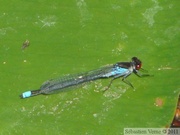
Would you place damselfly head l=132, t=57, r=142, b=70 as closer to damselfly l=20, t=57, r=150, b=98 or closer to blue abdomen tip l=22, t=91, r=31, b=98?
damselfly l=20, t=57, r=150, b=98

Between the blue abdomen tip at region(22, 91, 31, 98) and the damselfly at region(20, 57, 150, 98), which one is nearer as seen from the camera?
the blue abdomen tip at region(22, 91, 31, 98)

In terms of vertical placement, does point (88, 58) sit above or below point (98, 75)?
above

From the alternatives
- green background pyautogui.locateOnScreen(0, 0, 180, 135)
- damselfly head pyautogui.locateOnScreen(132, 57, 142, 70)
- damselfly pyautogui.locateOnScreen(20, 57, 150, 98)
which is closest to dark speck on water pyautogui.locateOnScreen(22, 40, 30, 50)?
green background pyautogui.locateOnScreen(0, 0, 180, 135)

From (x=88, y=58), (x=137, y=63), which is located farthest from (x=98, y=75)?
→ (x=137, y=63)

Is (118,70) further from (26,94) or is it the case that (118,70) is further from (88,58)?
(26,94)

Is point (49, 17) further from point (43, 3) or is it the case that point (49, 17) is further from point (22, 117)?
point (22, 117)

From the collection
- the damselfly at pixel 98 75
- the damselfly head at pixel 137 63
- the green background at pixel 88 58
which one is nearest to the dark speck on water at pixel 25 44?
the green background at pixel 88 58

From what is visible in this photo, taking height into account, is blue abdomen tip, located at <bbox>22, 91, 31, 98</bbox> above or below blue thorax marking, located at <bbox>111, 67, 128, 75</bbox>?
below

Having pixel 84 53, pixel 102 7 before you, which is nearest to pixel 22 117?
pixel 84 53

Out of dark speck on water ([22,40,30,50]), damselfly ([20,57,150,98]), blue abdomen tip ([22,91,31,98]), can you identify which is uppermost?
dark speck on water ([22,40,30,50])
